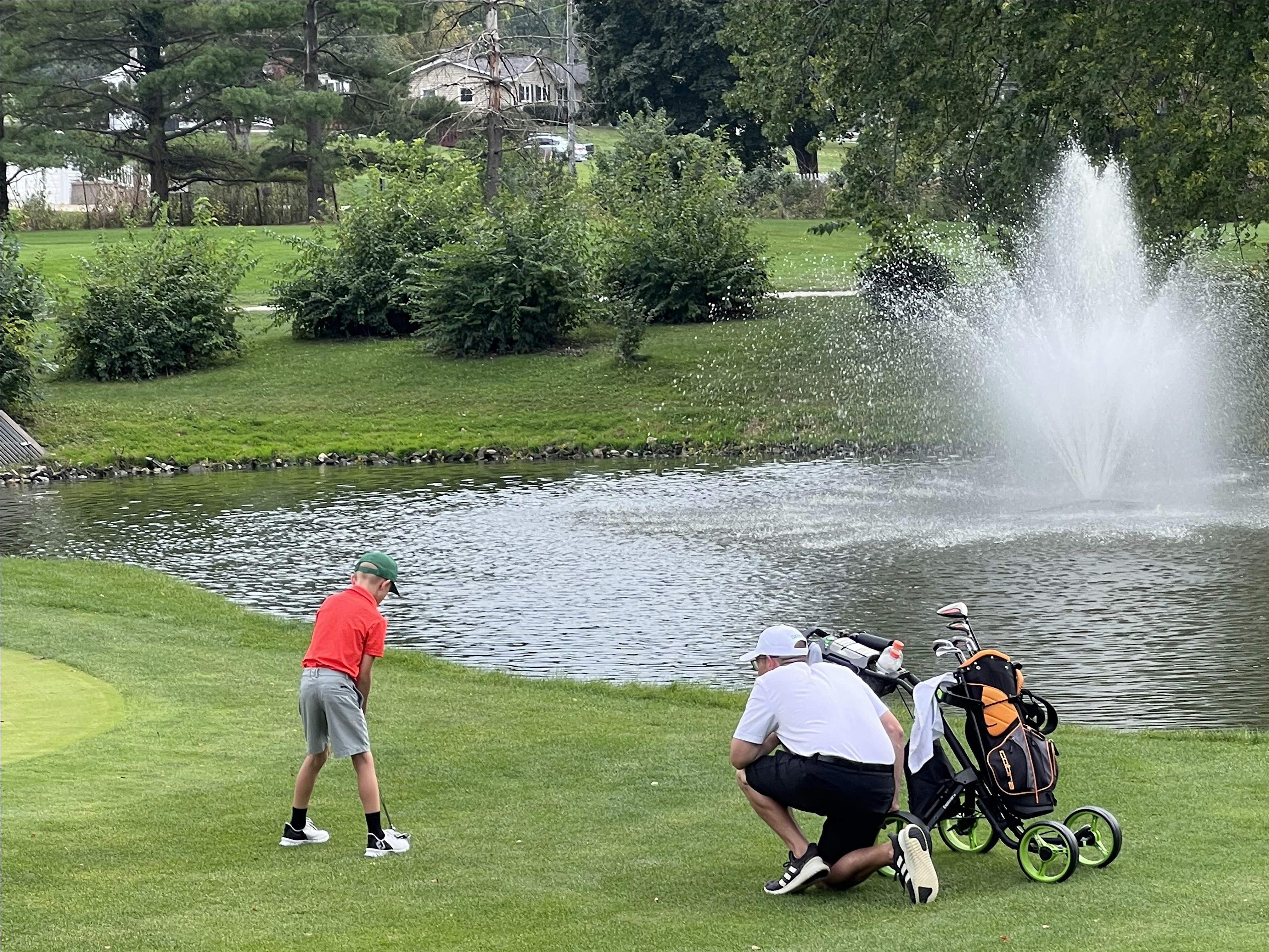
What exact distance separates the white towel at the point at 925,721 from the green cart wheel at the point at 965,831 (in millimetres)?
367

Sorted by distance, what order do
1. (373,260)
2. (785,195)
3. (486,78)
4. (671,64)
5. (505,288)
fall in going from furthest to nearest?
(785,195), (671,64), (486,78), (373,260), (505,288)

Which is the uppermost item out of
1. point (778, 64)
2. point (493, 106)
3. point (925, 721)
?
point (493, 106)

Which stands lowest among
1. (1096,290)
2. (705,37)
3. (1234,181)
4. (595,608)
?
(595,608)

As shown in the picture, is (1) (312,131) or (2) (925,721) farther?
(1) (312,131)

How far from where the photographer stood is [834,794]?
8117 millimetres

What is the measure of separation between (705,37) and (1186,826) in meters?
61.8

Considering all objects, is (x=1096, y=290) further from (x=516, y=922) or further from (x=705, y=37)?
(x=705, y=37)

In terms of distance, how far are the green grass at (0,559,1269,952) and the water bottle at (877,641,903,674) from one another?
1.06m

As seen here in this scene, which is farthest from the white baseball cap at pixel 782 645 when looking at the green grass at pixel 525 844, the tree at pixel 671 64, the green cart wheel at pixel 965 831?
the tree at pixel 671 64

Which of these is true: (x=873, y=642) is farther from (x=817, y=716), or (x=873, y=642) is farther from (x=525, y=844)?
(x=525, y=844)

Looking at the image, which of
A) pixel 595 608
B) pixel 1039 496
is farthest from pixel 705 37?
pixel 595 608

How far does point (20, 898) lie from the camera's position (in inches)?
333

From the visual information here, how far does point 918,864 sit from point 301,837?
357 centimetres

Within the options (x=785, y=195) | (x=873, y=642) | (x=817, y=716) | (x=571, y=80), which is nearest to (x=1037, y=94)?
(x=873, y=642)
